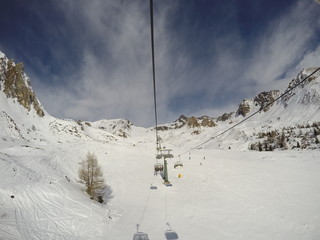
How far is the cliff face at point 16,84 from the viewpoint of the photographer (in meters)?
69.3

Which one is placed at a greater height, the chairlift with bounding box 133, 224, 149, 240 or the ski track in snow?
the ski track in snow

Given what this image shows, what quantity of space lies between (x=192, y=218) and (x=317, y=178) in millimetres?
29104

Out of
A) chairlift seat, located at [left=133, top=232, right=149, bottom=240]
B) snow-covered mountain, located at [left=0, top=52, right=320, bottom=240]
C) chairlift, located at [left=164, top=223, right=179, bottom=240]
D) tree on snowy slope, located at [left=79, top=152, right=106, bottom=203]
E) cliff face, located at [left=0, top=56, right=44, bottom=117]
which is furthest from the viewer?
cliff face, located at [left=0, top=56, right=44, bottom=117]

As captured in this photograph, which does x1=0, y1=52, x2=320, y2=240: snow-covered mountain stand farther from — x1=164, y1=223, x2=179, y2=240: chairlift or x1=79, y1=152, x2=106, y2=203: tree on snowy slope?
x1=79, y1=152, x2=106, y2=203: tree on snowy slope

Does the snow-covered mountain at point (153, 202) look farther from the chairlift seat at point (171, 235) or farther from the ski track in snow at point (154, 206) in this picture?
the chairlift seat at point (171, 235)

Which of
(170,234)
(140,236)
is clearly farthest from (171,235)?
(140,236)

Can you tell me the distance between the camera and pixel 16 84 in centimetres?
7450

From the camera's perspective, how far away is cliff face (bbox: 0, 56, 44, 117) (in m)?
69.3

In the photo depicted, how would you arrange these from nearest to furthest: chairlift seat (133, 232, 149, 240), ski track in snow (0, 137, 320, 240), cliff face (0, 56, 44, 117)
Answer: ski track in snow (0, 137, 320, 240)
chairlift seat (133, 232, 149, 240)
cliff face (0, 56, 44, 117)

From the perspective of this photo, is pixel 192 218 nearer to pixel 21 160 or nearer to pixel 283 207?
pixel 283 207

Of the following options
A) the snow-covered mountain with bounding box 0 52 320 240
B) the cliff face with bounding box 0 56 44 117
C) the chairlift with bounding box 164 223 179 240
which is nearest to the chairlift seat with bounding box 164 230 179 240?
the chairlift with bounding box 164 223 179 240

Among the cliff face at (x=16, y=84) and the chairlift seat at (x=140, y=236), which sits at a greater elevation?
the cliff face at (x=16, y=84)

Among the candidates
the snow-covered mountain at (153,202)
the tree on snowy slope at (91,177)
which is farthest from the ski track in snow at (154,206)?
the tree on snowy slope at (91,177)

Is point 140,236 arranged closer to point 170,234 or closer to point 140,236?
point 140,236
